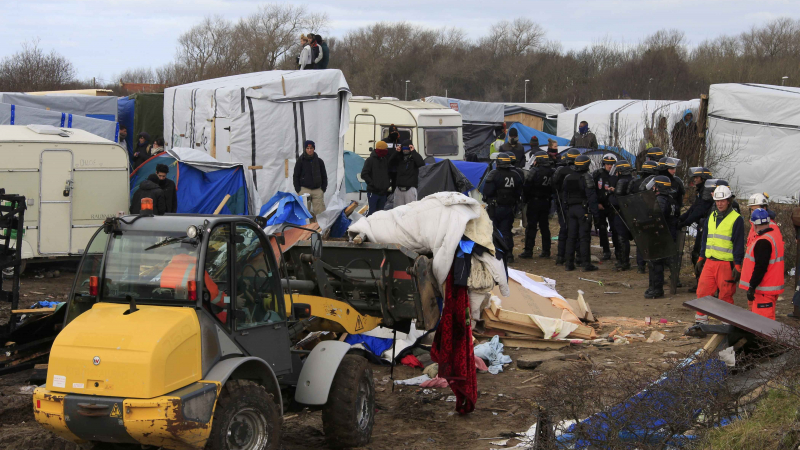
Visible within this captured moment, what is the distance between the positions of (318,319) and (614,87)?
47.1m

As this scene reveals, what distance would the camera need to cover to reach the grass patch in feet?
14.3

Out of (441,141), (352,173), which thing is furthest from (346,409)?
(441,141)

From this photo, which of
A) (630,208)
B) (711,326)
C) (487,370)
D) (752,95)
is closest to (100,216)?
(487,370)

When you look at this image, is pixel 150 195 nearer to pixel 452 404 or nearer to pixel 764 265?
pixel 452 404

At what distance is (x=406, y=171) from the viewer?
48.4ft

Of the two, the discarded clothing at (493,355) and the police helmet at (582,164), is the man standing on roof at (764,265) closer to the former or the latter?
the discarded clothing at (493,355)

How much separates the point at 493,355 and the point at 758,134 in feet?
50.2

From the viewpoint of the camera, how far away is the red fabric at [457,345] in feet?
21.8

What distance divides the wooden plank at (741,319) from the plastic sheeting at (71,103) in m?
15.0

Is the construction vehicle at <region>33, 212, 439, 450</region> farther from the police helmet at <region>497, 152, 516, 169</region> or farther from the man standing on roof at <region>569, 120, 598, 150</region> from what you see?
the man standing on roof at <region>569, 120, 598, 150</region>

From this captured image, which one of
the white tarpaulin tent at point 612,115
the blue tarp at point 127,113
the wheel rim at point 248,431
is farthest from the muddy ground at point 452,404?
the white tarpaulin tent at point 612,115

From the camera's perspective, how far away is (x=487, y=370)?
8336mm

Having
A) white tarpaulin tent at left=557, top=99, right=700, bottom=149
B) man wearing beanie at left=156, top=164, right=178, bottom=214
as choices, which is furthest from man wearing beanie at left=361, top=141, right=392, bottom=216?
white tarpaulin tent at left=557, top=99, right=700, bottom=149

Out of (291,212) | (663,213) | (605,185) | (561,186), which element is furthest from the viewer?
(561,186)
